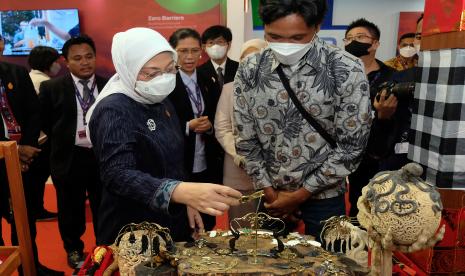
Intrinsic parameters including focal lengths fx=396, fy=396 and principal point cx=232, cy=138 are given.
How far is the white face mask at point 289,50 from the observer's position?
5.02 ft

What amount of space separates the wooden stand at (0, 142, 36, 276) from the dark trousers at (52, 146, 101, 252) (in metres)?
1.28

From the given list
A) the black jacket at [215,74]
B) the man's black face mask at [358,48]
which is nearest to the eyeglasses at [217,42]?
the black jacket at [215,74]

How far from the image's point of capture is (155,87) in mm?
1360

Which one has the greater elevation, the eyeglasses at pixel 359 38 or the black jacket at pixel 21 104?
the eyeglasses at pixel 359 38

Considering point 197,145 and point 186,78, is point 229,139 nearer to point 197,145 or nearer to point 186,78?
point 197,145

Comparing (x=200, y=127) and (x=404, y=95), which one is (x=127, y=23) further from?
(x=404, y=95)

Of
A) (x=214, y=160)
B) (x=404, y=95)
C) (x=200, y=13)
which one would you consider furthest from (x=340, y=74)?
(x=200, y=13)

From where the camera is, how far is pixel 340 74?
1530 millimetres

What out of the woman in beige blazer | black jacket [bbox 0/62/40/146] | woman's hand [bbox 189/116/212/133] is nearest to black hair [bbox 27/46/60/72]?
black jacket [bbox 0/62/40/146]

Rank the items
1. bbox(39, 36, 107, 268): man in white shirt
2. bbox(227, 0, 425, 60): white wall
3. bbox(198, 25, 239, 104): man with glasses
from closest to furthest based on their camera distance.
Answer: bbox(39, 36, 107, 268): man in white shirt → bbox(198, 25, 239, 104): man with glasses → bbox(227, 0, 425, 60): white wall

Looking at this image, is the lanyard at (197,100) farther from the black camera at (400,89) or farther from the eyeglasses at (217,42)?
the black camera at (400,89)

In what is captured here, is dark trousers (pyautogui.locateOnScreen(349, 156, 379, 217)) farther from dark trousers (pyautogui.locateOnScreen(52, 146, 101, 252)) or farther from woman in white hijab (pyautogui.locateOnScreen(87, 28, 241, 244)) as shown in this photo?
dark trousers (pyautogui.locateOnScreen(52, 146, 101, 252))

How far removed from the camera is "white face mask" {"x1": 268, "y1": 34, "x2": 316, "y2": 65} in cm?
153

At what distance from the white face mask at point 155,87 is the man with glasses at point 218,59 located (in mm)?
1424
